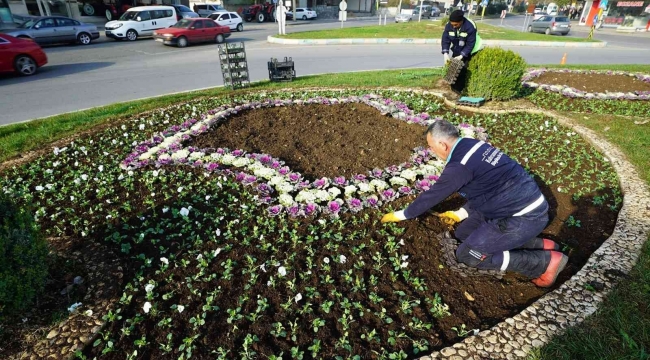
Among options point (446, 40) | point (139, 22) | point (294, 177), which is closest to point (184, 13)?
point (139, 22)

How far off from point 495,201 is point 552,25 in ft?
104

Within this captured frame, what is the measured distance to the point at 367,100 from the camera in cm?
725

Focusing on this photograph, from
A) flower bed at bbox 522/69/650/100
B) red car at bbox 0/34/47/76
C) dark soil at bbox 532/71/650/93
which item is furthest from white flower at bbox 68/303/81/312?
red car at bbox 0/34/47/76

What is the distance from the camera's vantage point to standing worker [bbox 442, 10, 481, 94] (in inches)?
286

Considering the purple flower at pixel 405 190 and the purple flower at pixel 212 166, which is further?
the purple flower at pixel 212 166

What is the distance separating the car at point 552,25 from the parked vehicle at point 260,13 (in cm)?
2291

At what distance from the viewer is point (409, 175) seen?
4422 mm

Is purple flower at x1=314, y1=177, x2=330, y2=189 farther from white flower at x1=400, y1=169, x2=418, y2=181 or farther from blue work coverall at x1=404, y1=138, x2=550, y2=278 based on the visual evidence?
blue work coverall at x1=404, y1=138, x2=550, y2=278

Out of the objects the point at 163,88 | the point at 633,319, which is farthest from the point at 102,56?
the point at 633,319

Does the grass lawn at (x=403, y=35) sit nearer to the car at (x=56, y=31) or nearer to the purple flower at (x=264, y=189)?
the car at (x=56, y=31)

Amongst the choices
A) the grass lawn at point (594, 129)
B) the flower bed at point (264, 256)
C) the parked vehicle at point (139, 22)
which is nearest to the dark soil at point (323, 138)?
the flower bed at point (264, 256)

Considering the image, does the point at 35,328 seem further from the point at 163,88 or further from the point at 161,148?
the point at 163,88

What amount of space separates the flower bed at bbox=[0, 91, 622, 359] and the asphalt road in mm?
4305

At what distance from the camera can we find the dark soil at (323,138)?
4793 millimetres
